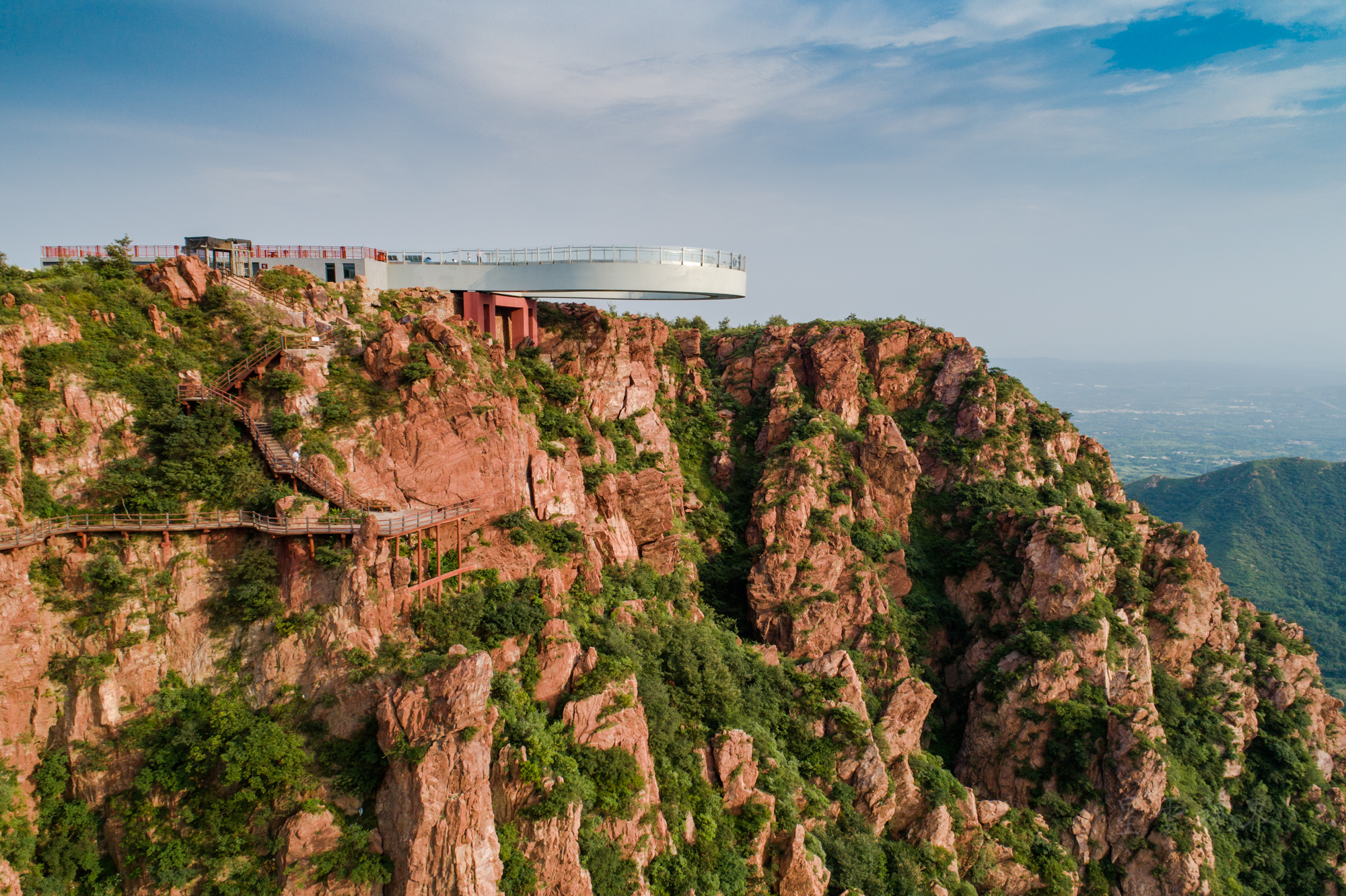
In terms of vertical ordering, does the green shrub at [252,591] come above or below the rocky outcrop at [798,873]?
above

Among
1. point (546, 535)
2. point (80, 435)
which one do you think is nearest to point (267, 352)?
point (80, 435)

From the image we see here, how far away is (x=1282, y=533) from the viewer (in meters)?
134

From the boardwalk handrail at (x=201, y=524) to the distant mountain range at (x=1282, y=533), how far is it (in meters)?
131

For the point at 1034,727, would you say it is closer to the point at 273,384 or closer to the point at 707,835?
the point at 707,835

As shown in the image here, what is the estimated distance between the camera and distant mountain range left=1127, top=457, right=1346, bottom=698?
116 m

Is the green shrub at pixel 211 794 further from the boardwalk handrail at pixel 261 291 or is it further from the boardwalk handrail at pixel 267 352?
the boardwalk handrail at pixel 261 291

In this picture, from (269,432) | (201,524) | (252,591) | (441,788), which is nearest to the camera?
(441,788)

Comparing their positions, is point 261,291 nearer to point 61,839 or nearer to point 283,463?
point 283,463

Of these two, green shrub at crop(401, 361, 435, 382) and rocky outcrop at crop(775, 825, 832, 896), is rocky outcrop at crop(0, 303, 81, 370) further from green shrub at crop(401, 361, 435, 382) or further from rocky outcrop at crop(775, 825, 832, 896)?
rocky outcrop at crop(775, 825, 832, 896)

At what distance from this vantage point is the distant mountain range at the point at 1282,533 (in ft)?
379

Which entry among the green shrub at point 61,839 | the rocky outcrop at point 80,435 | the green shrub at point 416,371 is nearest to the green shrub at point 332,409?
the green shrub at point 416,371

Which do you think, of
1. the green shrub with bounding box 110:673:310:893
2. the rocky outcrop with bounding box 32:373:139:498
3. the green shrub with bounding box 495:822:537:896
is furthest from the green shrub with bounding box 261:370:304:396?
the green shrub with bounding box 495:822:537:896

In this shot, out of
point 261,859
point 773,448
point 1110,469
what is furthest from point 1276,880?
point 261,859

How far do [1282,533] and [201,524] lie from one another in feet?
569
